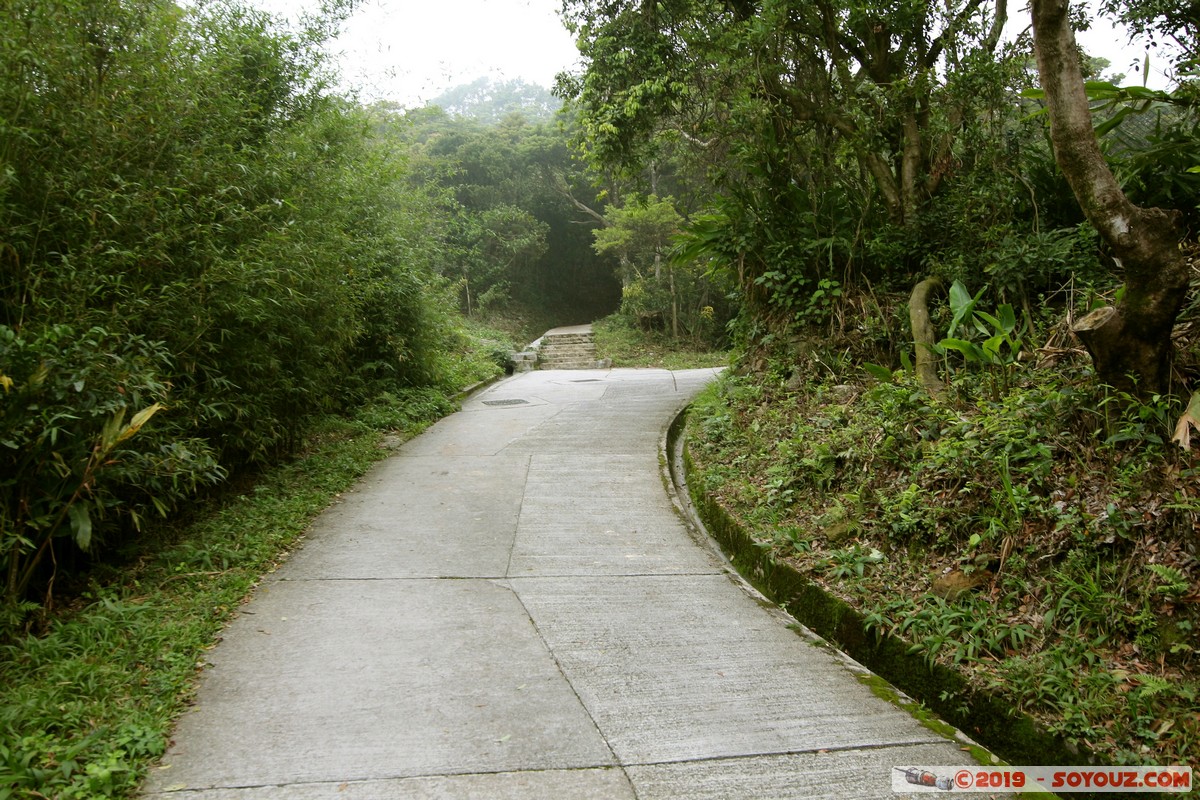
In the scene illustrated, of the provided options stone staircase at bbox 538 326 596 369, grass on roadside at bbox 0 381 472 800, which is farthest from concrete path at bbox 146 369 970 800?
stone staircase at bbox 538 326 596 369

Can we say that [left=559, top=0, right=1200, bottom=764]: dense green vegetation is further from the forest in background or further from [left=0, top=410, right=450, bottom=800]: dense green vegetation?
the forest in background

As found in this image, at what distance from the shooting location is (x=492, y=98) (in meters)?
53.2

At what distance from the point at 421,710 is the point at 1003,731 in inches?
87.2

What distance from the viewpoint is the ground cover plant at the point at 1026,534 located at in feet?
8.93

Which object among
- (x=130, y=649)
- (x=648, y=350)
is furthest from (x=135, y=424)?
(x=648, y=350)

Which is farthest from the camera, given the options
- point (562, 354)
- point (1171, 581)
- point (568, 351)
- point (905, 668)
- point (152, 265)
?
point (568, 351)

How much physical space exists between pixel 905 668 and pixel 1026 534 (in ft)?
2.78

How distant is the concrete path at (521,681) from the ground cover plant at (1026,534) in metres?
0.44

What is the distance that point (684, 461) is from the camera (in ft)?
23.7

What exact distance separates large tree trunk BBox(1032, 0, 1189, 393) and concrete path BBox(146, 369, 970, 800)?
6.47 ft

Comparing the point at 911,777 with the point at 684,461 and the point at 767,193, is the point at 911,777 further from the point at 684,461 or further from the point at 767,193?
the point at 767,193

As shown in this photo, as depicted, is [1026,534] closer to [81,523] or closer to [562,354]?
[81,523]

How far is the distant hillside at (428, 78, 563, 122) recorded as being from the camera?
47344 mm

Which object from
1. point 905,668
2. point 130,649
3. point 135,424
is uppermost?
point 135,424
